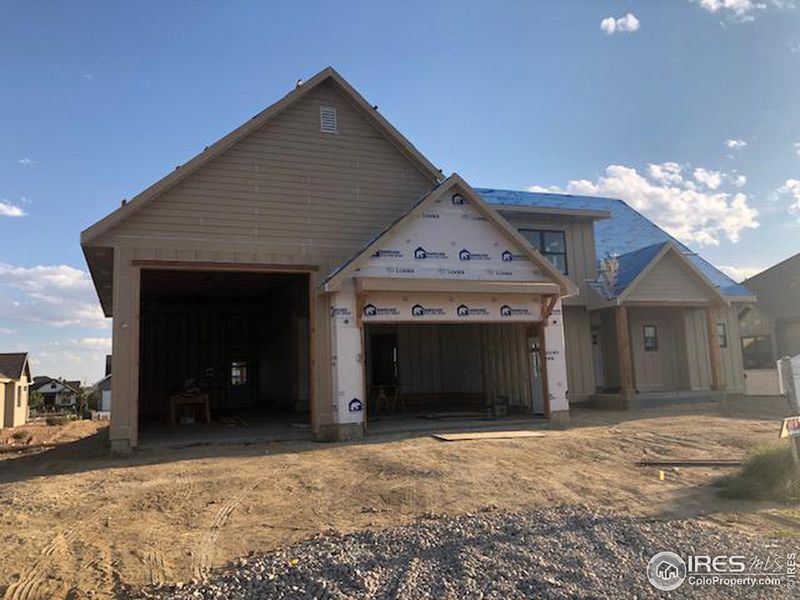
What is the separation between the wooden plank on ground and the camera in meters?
12.1

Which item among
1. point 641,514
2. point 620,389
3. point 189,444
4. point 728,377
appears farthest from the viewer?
point 728,377

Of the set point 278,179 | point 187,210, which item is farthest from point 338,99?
point 187,210

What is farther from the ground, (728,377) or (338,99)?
(338,99)

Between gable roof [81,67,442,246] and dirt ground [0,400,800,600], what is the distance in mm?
4611

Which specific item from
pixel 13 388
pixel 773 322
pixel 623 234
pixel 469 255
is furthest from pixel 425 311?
pixel 13 388

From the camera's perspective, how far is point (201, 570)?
519 centimetres

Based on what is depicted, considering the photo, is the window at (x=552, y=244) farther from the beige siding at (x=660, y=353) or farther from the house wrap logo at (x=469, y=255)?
the house wrap logo at (x=469, y=255)

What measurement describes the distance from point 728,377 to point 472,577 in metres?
19.1

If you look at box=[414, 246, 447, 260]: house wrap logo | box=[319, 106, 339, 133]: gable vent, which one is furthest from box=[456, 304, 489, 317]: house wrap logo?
box=[319, 106, 339, 133]: gable vent

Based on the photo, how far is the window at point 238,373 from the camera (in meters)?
24.9

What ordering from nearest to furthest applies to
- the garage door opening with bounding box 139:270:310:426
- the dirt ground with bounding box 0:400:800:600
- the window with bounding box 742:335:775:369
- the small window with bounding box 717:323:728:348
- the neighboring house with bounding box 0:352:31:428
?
the dirt ground with bounding box 0:400:800:600 < the garage door opening with bounding box 139:270:310:426 < the small window with bounding box 717:323:728:348 < the window with bounding box 742:335:775:369 < the neighboring house with bounding box 0:352:31:428

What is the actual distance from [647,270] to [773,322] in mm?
17627

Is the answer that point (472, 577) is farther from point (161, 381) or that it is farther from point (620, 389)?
point (161, 381)

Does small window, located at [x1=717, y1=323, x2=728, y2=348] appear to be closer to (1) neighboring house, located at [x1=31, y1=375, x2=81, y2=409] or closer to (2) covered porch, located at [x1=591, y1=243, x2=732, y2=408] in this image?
(2) covered porch, located at [x1=591, y1=243, x2=732, y2=408]
